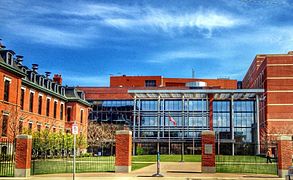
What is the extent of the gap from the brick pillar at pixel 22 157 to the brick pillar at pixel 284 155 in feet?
49.6

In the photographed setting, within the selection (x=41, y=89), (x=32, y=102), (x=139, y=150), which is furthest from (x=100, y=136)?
Result: (x=32, y=102)

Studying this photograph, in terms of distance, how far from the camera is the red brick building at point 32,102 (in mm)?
45219

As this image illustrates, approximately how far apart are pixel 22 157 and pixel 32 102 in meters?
32.7

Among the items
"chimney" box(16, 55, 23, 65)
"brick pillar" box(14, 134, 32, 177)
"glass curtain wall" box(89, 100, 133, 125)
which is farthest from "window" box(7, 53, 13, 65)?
"glass curtain wall" box(89, 100, 133, 125)

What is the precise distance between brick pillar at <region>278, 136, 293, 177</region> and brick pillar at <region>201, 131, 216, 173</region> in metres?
3.98

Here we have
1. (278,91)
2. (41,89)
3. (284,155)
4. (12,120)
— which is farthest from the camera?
(278,91)

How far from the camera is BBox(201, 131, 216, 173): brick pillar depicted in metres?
26.1

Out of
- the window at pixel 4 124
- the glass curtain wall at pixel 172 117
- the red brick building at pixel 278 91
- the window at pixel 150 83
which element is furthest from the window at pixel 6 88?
the window at pixel 150 83

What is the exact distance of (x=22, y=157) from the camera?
962 inches

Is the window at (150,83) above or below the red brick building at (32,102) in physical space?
above

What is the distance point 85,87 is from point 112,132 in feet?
79.2

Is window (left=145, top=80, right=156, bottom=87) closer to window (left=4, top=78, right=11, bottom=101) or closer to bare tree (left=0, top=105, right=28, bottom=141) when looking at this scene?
bare tree (left=0, top=105, right=28, bottom=141)

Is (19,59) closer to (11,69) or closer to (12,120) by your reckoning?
(11,69)

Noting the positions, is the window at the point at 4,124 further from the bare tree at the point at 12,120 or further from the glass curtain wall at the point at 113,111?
the glass curtain wall at the point at 113,111
